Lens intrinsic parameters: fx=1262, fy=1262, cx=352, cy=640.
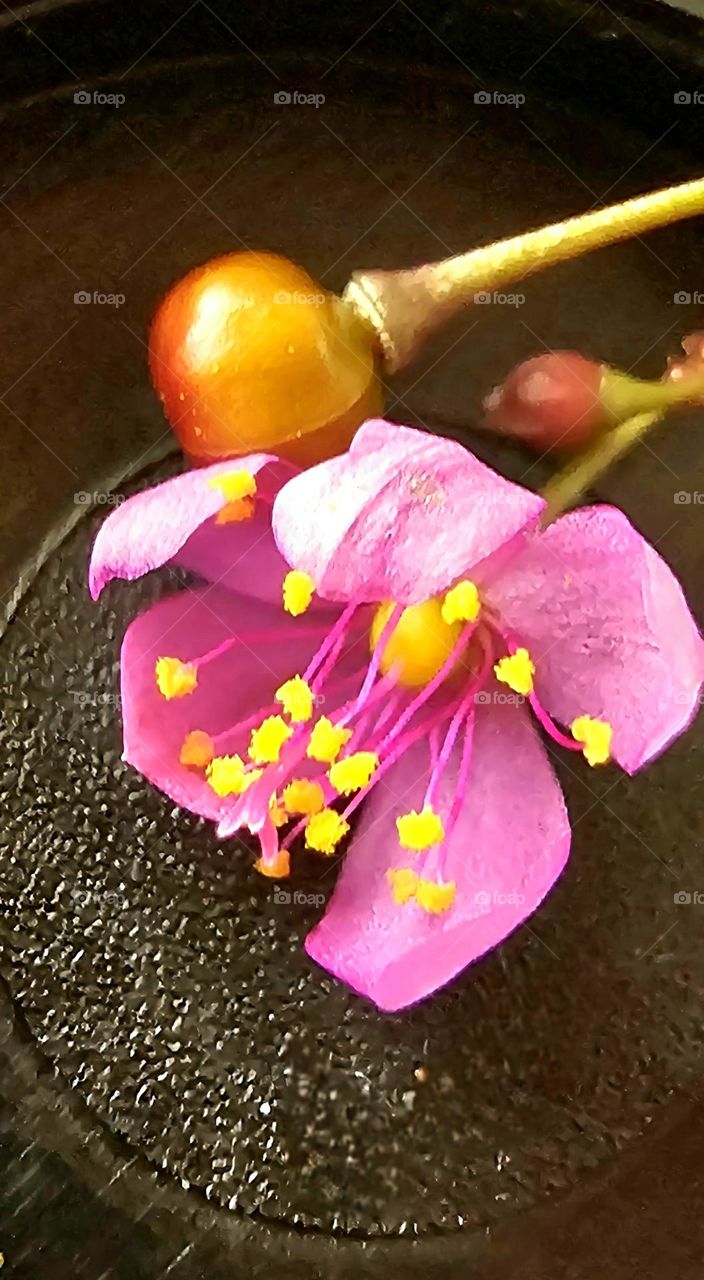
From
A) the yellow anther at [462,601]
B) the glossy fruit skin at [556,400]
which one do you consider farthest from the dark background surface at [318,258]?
the yellow anther at [462,601]

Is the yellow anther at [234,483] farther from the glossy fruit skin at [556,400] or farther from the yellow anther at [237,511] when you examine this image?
the glossy fruit skin at [556,400]

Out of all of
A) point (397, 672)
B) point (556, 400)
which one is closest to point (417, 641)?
point (397, 672)

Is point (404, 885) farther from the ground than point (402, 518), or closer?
closer

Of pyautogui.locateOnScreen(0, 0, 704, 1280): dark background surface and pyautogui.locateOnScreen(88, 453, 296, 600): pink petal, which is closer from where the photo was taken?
pyautogui.locateOnScreen(88, 453, 296, 600): pink petal

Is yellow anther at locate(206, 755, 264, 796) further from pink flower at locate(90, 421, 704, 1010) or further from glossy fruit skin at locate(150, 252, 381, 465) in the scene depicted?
glossy fruit skin at locate(150, 252, 381, 465)

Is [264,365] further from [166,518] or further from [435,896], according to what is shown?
[435,896]

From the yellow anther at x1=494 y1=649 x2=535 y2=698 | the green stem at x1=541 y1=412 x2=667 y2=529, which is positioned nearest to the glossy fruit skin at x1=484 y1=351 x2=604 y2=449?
the green stem at x1=541 y1=412 x2=667 y2=529
